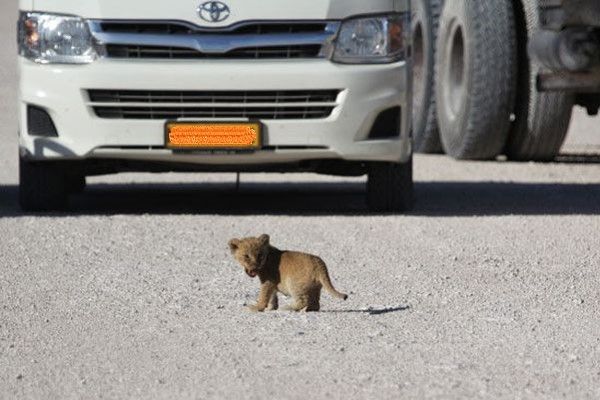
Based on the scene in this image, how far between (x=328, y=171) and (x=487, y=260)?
2843 millimetres

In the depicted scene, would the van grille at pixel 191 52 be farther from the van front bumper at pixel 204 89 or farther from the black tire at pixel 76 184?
the black tire at pixel 76 184

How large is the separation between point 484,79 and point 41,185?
5066 mm

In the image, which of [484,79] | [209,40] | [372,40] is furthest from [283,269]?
[484,79]

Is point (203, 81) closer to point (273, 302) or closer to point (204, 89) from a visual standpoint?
point (204, 89)

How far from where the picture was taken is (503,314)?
804 centimetres

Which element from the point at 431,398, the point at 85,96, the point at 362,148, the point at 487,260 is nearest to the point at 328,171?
the point at 362,148

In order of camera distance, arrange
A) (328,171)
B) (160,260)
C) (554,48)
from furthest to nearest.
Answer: (554,48), (328,171), (160,260)

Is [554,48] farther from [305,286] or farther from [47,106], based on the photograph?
[305,286]

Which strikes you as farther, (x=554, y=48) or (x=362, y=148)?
(x=554, y=48)

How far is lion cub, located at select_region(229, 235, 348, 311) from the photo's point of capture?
779cm

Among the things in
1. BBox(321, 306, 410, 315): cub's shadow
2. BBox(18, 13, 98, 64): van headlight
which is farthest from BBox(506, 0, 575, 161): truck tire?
BBox(321, 306, 410, 315): cub's shadow

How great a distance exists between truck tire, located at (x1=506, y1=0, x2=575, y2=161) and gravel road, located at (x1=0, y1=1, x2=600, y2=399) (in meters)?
1.95

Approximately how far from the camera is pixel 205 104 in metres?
11.8

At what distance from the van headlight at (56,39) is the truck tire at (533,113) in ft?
17.1
